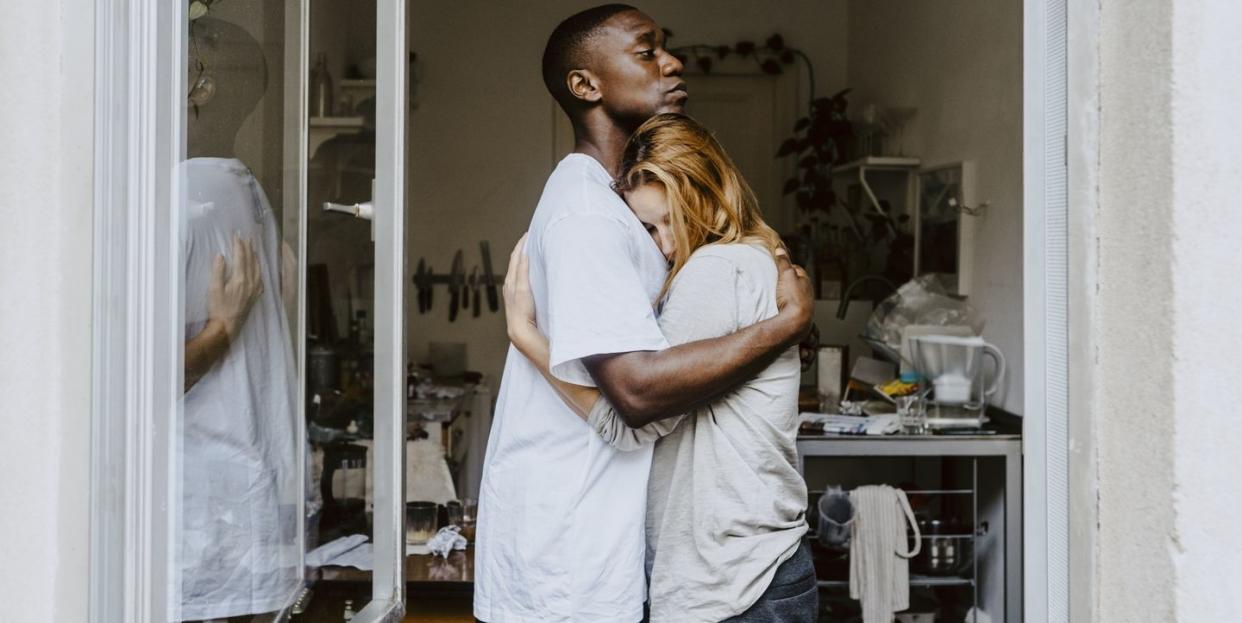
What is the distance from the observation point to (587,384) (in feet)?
5.57

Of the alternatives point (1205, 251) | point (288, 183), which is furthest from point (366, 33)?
point (1205, 251)

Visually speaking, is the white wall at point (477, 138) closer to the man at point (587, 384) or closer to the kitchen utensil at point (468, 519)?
the kitchen utensil at point (468, 519)

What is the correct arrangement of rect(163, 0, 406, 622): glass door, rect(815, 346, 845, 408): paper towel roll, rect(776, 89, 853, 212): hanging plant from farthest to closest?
rect(776, 89, 853, 212): hanging plant → rect(815, 346, 845, 408): paper towel roll → rect(163, 0, 406, 622): glass door

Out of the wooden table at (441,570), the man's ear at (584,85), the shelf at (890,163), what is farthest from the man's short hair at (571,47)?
the shelf at (890,163)

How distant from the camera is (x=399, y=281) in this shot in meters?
1.73

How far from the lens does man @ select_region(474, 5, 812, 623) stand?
64.2 inches

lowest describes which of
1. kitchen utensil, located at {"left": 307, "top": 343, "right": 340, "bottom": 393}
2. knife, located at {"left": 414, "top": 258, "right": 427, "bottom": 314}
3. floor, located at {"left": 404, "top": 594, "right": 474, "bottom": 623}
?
floor, located at {"left": 404, "top": 594, "right": 474, "bottom": 623}

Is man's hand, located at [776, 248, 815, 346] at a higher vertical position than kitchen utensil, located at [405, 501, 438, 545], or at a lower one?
higher

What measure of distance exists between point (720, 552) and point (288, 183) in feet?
2.66

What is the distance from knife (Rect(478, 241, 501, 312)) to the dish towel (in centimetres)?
300

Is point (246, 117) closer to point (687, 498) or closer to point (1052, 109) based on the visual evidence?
point (687, 498)

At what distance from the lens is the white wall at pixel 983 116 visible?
3.60m

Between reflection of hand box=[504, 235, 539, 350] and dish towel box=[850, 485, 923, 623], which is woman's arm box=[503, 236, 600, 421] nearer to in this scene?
reflection of hand box=[504, 235, 539, 350]

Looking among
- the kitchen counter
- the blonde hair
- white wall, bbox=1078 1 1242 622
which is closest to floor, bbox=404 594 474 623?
the kitchen counter
